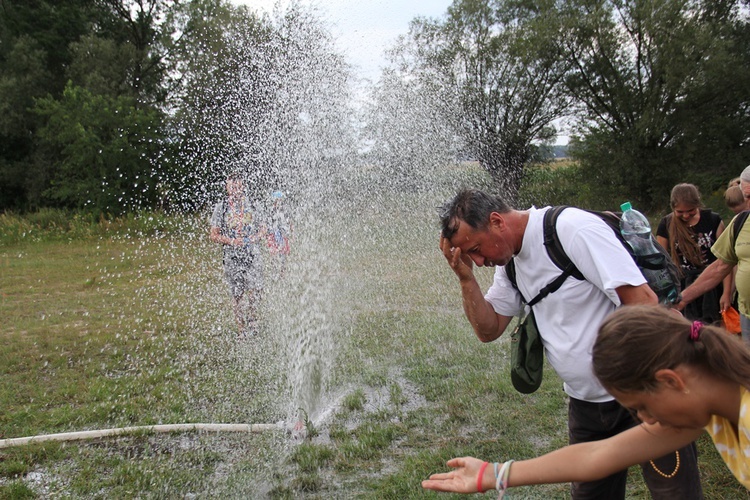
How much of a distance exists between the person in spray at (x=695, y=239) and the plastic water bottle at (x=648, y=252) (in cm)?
306

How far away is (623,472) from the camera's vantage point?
2717 mm

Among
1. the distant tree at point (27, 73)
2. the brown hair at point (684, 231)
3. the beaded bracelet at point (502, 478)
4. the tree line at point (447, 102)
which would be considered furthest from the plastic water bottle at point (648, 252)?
the distant tree at point (27, 73)

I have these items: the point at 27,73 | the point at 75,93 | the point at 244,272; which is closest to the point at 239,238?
the point at 244,272

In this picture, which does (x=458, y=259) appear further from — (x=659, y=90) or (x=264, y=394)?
(x=659, y=90)

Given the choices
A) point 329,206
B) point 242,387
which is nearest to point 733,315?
point 242,387

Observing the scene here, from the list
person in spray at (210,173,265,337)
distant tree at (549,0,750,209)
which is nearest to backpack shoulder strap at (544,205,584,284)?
person in spray at (210,173,265,337)

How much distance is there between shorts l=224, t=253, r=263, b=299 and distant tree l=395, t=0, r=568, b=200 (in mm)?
20286

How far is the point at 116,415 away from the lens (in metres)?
5.38

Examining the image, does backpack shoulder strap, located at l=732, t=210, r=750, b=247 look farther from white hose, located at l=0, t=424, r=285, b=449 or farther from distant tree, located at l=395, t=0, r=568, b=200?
distant tree, located at l=395, t=0, r=568, b=200

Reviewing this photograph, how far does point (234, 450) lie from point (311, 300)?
3084mm

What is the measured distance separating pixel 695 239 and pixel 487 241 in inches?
141

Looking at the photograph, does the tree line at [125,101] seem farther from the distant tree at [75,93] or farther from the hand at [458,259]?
the hand at [458,259]

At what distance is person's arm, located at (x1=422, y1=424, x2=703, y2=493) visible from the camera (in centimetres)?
198

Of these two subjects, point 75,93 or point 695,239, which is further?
point 75,93
